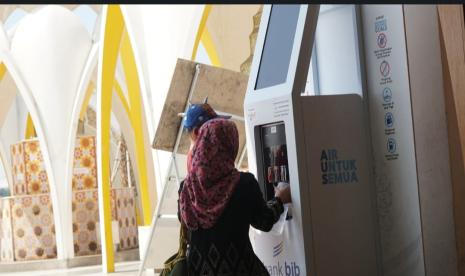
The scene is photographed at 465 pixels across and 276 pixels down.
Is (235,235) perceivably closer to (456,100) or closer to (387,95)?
(387,95)

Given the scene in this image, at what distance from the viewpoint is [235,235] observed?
471 cm

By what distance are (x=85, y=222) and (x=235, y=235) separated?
13229mm

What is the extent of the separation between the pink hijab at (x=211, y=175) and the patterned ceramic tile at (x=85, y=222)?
12997 millimetres

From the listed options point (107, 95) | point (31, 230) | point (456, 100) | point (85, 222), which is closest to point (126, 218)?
point (85, 222)

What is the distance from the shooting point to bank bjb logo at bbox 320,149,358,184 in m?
5.06

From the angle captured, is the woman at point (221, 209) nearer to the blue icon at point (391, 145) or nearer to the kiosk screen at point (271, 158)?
the kiosk screen at point (271, 158)

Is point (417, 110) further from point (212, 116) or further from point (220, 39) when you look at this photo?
point (220, 39)

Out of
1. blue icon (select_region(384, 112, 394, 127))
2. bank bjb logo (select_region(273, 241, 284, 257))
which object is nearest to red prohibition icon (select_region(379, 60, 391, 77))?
blue icon (select_region(384, 112, 394, 127))

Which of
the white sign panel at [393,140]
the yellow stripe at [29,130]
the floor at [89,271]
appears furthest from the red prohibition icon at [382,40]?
the yellow stripe at [29,130]

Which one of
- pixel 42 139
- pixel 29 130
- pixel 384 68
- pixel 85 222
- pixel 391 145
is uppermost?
pixel 29 130

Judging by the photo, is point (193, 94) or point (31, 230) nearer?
point (193, 94)

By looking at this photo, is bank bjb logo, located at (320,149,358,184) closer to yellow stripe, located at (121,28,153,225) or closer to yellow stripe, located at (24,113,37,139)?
yellow stripe, located at (121,28,153,225)

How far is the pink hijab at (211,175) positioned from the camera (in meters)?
4.66

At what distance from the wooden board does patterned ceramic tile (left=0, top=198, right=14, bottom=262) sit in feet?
33.0
